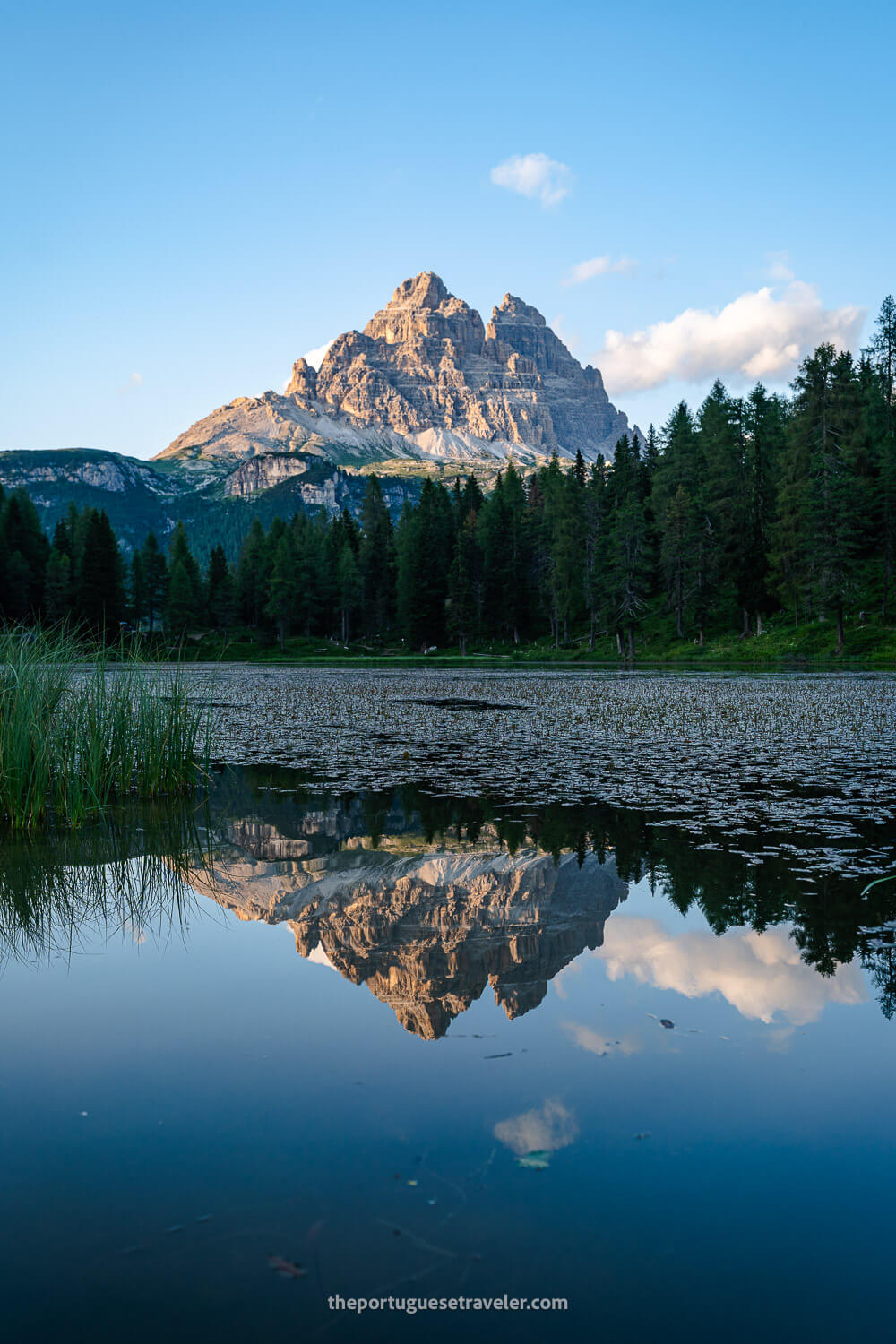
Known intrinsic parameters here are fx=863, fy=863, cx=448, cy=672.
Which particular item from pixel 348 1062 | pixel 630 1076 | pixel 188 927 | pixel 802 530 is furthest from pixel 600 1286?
pixel 802 530

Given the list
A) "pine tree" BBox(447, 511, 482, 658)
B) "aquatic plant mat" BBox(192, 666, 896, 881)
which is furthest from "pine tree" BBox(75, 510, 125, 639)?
"aquatic plant mat" BBox(192, 666, 896, 881)

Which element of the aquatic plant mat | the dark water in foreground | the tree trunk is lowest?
the dark water in foreground

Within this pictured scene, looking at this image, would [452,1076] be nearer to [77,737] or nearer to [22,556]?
[77,737]

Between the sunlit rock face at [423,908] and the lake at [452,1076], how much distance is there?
0.04 meters

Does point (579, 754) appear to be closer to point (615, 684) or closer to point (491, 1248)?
point (491, 1248)

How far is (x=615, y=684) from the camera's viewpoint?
37.8m

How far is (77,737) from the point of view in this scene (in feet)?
38.4

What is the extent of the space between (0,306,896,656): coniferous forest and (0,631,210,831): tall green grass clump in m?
35.4

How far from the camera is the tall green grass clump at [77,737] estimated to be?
10.5 metres

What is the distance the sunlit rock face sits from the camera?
19.0 ft

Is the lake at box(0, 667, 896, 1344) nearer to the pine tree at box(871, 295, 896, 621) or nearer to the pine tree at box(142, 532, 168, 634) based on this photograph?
the pine tree at box(871, 295, 896, 621)

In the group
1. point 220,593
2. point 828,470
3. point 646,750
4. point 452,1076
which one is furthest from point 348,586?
point 452,1076

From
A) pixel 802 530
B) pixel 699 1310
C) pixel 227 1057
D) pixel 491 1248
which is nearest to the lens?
pixel 699 1310

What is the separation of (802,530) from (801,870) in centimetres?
5347
